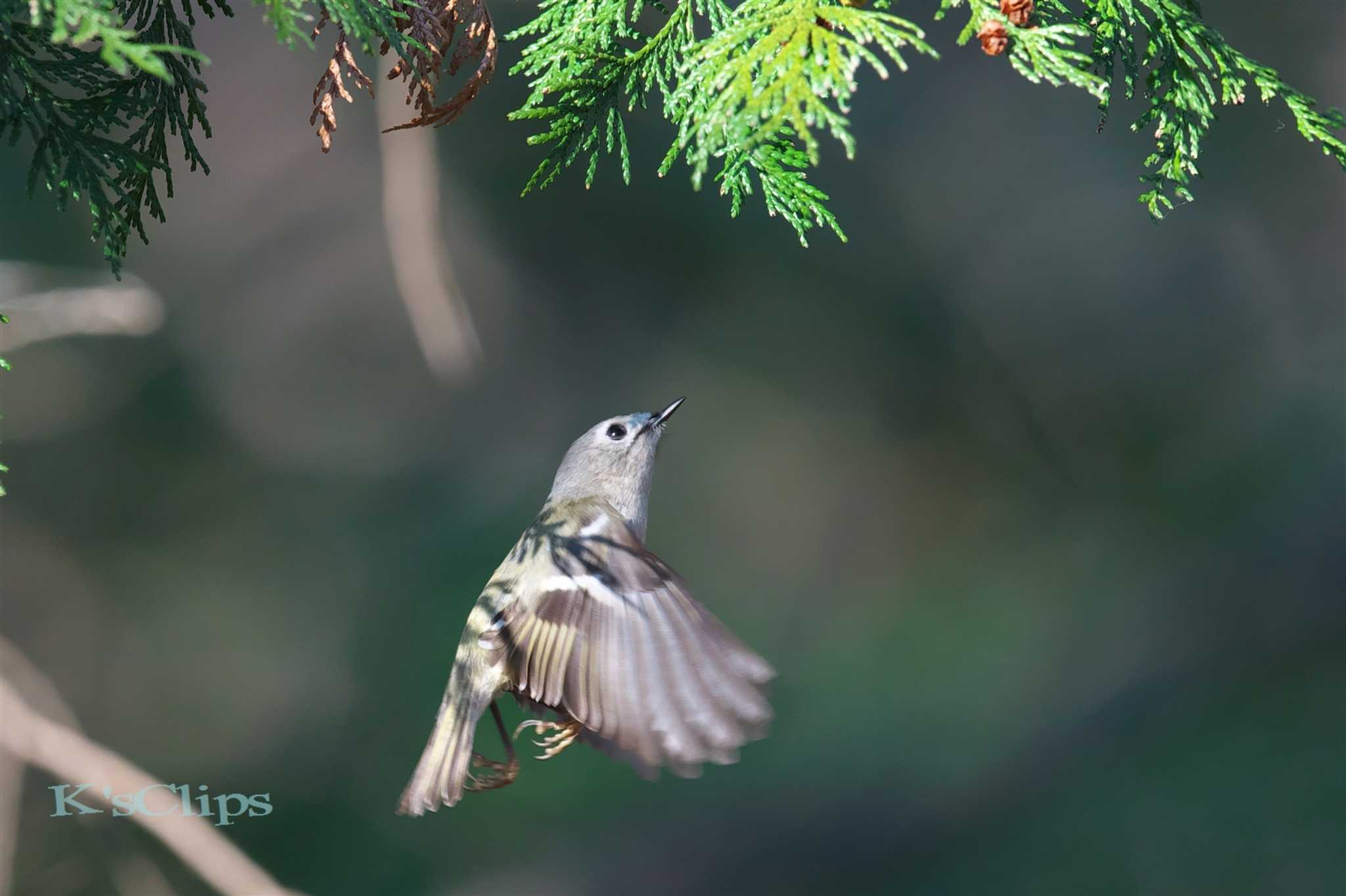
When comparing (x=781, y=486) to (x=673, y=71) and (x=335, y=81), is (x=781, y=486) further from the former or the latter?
(x=335, y=81)

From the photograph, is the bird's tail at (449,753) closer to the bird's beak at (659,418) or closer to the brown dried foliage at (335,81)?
the bird's beak at (659,418)

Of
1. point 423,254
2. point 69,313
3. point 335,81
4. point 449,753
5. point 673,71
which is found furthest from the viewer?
point 423,254

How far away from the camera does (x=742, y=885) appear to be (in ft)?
11.8

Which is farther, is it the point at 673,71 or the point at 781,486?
the point at 781,486

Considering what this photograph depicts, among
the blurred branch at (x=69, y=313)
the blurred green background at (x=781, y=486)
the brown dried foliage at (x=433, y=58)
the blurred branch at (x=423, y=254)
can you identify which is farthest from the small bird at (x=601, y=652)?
the blurred branch at (x=423, y=254)

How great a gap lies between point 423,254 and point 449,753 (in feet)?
8.44

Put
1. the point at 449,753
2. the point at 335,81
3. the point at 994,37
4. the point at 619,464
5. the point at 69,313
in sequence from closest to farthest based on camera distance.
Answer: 1. the point at 994,37
2. the point at 335,81
3. the point at 449,753
4. the point at 619,464
5. the point at 69,313

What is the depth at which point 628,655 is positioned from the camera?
1.07 meters

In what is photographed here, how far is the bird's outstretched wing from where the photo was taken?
3.02 feet

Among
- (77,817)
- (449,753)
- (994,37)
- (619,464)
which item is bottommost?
(77,817)

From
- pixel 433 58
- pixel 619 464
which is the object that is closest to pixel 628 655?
pixel 619 464

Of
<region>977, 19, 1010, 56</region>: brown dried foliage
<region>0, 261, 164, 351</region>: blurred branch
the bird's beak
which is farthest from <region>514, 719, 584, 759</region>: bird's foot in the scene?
<region>0, 261, 164, 351</region>: blurred branch

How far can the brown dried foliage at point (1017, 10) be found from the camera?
93 cm

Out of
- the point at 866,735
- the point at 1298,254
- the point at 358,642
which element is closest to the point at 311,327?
the point at 358,642
